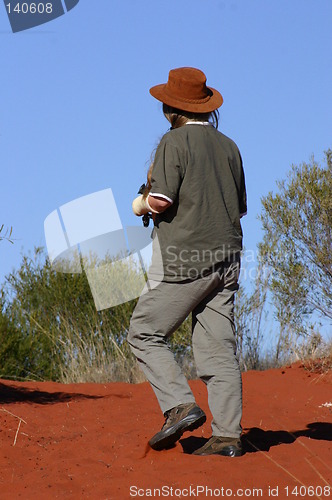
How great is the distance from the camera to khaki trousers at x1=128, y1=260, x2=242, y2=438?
421 cm

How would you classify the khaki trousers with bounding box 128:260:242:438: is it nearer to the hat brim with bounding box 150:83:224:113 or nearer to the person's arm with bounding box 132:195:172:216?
the person's arm with bounding box 132:195:172:216

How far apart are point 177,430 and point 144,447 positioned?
0.54m

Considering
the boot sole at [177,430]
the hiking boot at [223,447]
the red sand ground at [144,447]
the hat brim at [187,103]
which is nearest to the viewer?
the red sand ground at [144,447]

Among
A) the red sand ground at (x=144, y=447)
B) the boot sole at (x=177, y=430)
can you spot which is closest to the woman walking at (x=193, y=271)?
the boot sole at (x=177, y=430)

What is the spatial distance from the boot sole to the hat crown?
6.20 feet

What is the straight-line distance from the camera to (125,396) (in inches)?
298

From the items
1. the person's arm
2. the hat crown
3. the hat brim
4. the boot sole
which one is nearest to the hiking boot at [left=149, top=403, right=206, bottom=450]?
the boot sole

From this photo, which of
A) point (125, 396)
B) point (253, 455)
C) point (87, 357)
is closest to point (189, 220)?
point (253, 455)

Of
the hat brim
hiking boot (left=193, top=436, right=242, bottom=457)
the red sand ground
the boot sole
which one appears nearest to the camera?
the red sand ground

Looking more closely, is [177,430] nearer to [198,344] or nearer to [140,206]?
[198,344]

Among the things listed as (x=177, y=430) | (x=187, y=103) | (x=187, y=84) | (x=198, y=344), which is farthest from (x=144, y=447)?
(x=187, y=84)

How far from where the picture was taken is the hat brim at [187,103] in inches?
172

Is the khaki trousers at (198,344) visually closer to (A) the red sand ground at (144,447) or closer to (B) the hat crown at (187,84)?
(A) the red sand ground at (144,447)

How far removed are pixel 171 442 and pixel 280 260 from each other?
7080mm
